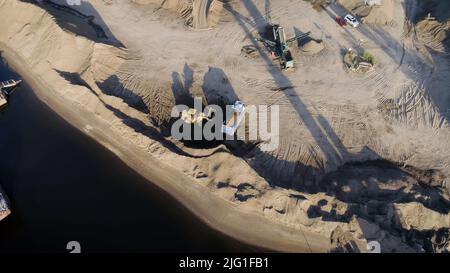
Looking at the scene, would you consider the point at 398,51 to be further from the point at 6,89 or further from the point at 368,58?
the point at 6,89

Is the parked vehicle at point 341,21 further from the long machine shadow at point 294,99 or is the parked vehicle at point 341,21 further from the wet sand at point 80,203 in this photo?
the wet sand at point 80,203

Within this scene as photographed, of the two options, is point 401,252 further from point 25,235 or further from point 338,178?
point 25,235

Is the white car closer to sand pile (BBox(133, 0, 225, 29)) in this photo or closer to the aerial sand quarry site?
the aerial sand quarry site

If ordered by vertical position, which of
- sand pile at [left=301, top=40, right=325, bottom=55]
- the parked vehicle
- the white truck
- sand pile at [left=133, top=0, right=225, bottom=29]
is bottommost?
the white truck

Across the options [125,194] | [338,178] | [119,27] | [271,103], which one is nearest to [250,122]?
[271,103]

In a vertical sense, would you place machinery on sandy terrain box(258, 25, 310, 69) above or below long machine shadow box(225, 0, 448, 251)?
above

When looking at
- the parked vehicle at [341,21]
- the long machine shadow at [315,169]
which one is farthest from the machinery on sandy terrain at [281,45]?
the parked vehicle at [341,21]

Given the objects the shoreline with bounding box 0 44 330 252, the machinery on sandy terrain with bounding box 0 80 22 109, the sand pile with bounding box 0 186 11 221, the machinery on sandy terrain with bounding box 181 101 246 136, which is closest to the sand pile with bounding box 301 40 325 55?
the machinery on sandy terrain with bounding box 181 101 246 136
